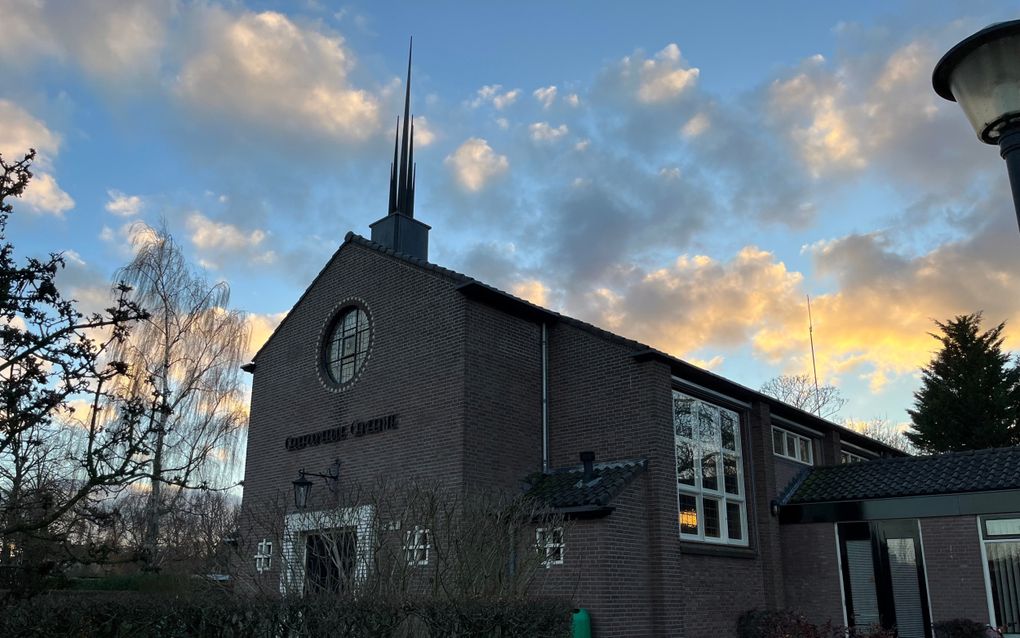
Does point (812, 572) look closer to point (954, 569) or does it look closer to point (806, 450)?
point (954, 569)

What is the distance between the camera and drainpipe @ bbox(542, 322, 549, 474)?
52.2ft

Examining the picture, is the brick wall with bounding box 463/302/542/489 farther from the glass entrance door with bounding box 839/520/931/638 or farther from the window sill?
the glass entrance door with bounding box 839/520/931/638

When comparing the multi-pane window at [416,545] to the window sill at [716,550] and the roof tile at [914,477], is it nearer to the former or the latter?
the window sill at [716,550]

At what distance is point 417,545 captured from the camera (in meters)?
10.3

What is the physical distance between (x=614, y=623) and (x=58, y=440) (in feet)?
71.7

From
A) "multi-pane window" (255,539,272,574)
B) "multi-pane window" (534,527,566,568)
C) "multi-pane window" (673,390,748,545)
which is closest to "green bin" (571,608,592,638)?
"multi-pane window" (534,527,566,568)

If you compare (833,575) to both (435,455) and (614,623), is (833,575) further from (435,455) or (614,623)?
(435,455)

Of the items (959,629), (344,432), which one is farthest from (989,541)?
(344,432)

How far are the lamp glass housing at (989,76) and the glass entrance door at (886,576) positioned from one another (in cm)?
1442

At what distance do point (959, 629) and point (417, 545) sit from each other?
36.6 feet

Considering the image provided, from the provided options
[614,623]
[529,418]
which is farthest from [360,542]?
[529,418]

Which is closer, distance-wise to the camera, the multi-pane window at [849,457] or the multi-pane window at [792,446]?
the multi-pane window at [792,446]

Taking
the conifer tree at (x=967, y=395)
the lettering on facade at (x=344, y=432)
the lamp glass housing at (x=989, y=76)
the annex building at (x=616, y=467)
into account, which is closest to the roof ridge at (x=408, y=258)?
the annex building at (x=616, y=467)

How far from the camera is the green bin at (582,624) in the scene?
40.9 ft
